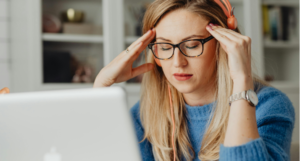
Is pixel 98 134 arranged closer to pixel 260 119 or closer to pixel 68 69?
pixel 260 119

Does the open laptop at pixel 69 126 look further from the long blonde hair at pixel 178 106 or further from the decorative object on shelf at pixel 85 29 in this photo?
the decorative object on shelf at pixel 85 29

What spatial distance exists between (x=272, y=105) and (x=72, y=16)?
188 centimetres

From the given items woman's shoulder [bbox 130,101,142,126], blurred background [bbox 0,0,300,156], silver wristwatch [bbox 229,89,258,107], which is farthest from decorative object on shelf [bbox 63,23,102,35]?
silver wristwatch [bbox 229,89,258,107]

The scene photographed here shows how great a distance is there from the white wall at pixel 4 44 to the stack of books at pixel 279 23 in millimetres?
2346

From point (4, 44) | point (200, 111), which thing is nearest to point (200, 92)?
point (200, 111)

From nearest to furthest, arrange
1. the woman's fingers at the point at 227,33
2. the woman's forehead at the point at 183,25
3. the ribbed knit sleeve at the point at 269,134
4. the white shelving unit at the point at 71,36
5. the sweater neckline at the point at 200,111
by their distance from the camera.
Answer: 1. the ribbed knit sleeve at the point at 269,134
2. the woman's fingers at the point at 227,33
3. the woman's forehead at the point at 183,25
4. the sweater neckline at the point at 200,111
5. the white shelving unit at the point at 71,36

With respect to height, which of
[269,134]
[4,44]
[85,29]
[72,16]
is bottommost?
[269,134]

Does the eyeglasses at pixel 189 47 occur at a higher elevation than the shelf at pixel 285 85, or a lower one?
higher

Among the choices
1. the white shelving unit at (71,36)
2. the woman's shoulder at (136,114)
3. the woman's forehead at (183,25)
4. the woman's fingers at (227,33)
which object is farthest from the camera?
the white shelving unit at (71,36)

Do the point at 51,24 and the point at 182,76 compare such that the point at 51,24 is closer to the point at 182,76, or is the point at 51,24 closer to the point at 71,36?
the point at 71,36

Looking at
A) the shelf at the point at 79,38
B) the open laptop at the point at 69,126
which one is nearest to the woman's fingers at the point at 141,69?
the open laptop at the point at 69,126

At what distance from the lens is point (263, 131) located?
2.75ft

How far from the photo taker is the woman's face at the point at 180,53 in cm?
94

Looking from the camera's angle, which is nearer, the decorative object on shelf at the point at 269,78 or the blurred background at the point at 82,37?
the blurred background at the point at 82,37
